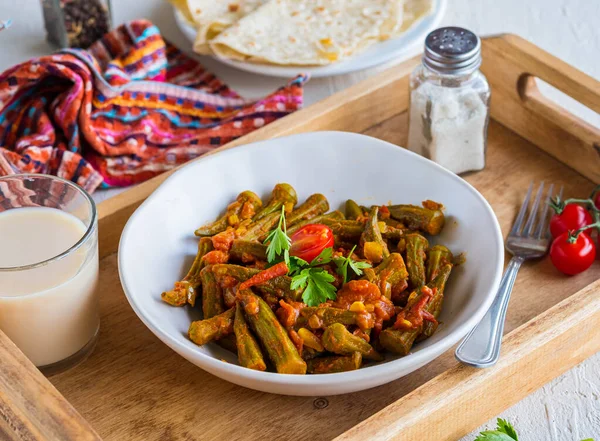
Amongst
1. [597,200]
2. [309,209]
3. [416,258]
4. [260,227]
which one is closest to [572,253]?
[597,200]

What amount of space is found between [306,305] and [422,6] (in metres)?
1.83

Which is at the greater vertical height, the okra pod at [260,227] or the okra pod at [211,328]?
the okra pod at [211,328]

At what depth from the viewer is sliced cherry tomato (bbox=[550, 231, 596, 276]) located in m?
2.06

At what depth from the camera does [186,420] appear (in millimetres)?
1749

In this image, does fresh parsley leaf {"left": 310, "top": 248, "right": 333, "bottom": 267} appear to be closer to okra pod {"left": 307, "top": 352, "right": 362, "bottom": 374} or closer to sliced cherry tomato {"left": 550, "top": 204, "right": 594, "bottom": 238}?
okra pod {"left": 307, "top": 352, "right": 362, "bottom": 374}

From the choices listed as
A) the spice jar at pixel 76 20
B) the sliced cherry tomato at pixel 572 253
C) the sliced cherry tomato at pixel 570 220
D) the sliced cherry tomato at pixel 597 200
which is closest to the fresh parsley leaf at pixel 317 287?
the sliced cherry tomato at pixel 572 253

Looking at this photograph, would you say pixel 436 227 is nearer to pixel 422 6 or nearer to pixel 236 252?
pixel 236 252

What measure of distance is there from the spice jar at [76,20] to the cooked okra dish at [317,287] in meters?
1.51

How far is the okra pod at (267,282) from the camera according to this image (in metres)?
1.81

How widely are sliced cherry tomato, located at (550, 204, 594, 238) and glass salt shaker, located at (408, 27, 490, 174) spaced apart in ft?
1.05

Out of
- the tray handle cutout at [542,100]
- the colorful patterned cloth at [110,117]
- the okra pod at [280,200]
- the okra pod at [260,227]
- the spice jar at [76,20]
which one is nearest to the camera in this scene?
the okra pod at [260,227]

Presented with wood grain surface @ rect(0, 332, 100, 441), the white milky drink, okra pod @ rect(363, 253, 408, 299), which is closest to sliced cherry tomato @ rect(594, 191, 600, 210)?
okra pod @ rect(363, 253, 408, 299)

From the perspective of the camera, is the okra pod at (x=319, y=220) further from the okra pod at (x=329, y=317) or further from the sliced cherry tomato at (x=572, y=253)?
the sliced cherry tomato at (x=572, y=253)

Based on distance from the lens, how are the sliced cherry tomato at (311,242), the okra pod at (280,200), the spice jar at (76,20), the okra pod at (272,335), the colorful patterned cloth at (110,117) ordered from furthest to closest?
1. the spice jar at (76,20)
2. the colorful patterned cloth at (110,117)
3. the okra pod at (280,200)
4. the sliced cherry tomato at (311,242)
5. the okra pod at (272,335)
